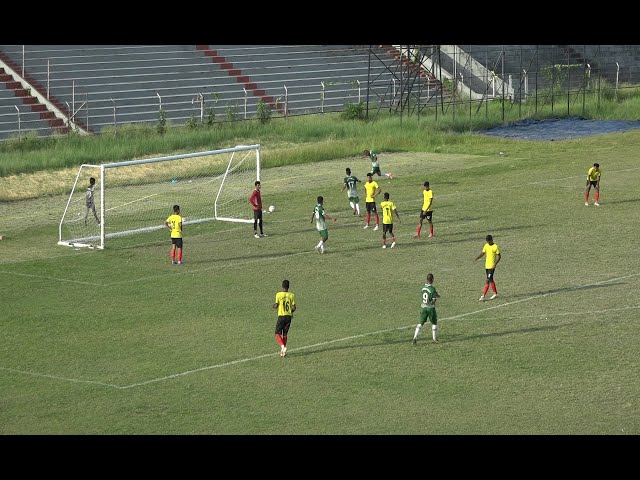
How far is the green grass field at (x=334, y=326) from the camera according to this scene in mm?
22391

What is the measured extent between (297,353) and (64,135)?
32823 millimetres

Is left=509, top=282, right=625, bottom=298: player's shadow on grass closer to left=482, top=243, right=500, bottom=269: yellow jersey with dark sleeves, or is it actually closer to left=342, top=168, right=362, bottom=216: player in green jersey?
left=482, top=243, right=500, bottom=269: yellow jersey with dark sleeves

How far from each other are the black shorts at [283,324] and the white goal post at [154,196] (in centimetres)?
1298

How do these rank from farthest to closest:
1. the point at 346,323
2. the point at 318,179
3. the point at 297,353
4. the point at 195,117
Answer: the point at 195,117, the point at 318,179, the point at 346,323, the point at 297,353

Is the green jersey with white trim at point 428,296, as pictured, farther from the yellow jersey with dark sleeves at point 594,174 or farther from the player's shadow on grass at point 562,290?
the yellow jersey with dark sleeves at point 594,174

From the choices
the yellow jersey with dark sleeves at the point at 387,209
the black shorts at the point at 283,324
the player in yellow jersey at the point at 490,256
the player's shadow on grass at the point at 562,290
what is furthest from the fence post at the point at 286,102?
the black shorts at the point at 283,324

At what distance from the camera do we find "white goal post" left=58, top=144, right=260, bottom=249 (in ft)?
129

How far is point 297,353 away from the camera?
2608 centimetres

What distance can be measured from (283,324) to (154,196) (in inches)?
815

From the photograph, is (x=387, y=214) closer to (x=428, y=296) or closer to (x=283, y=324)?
(x=428, y=296)

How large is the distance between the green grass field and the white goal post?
1025mm

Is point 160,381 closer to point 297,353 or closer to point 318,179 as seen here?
point 297,353

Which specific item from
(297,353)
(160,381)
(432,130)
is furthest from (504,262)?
(432,130)

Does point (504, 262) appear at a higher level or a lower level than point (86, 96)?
lower
